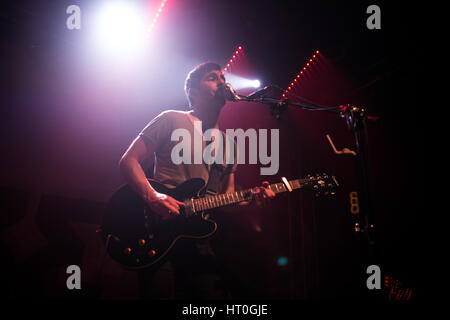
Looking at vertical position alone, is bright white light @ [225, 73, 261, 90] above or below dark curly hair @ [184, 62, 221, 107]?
above

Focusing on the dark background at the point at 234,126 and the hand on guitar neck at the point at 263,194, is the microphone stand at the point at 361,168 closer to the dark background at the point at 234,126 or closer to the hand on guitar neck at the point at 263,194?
the hand on guitar neck at the point at 263,194

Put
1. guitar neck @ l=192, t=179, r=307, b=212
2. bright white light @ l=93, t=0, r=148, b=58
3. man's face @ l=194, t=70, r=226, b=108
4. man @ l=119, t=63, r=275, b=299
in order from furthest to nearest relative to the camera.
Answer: bright white light @ l=93, t=0, r=148, b=58, man's face @ l=194, t=70, r=226, b=108, guitar neck @ l=192, t=179, r=307, b=212, man @ l=119, t=63, r=275, b=299

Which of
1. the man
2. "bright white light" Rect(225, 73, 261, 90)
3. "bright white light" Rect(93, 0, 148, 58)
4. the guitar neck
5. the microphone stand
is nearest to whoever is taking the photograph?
the microphone stand

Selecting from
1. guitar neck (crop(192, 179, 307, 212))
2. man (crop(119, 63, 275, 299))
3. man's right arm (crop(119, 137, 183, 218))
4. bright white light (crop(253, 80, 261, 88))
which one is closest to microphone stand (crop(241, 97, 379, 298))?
Answer: guitar neck (crop(192, 179, 307, 212))

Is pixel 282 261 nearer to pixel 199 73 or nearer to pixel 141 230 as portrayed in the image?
pixel 141 230

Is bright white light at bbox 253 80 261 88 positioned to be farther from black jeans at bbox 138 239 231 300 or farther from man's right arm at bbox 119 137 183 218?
black jeans at bbox 138 239 231 300

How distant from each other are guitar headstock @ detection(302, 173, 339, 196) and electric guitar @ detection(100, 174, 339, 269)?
860 mm

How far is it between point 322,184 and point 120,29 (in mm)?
2580

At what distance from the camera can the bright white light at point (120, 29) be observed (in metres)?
2.60

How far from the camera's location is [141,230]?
1782 mm

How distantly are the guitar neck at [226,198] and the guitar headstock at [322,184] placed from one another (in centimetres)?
6

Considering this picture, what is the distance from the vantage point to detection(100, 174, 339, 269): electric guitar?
173 centimetres

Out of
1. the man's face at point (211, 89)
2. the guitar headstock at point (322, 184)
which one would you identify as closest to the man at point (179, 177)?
the man's face at point (211, 89)
